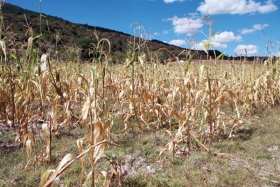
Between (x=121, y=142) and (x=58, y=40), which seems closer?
(x=58, y=40)

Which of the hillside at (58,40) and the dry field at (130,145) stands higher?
the hillside at (58,40)

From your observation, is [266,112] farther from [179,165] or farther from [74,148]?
[74,148]

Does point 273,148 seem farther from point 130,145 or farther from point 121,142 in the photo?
point 121,142

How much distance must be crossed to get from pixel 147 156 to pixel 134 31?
140 cm

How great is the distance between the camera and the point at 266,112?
4531 millimetres

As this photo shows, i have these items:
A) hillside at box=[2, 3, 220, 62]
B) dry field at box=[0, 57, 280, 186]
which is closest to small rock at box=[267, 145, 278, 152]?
dry field at box=[0, 57, 280, 186]

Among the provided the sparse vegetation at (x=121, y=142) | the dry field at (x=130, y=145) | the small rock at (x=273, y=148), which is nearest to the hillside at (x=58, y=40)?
the sparse vegetation at (x=121, y=142)

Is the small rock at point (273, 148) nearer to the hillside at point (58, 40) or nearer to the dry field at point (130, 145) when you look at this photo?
the dry field at point (130, 145)

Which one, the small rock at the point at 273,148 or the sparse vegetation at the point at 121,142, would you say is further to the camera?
the small rock at the point at 273,148

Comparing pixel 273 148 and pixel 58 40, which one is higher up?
pixel 58 40

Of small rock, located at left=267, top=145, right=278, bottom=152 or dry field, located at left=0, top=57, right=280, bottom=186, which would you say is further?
small rock, located at left=267, top=145, right=278, bottom=152

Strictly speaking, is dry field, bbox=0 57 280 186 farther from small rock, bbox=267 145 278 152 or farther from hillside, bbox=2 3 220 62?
hillside, bbox=2 3 220 62

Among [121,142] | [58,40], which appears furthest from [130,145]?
[58,40]

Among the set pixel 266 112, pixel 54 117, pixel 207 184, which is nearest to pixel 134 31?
pixel 54 117
